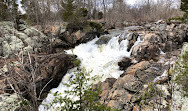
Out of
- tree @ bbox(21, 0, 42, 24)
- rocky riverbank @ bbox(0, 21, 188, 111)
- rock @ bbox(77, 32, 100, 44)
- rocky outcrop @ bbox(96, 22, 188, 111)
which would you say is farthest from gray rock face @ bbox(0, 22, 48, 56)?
rocky outcrop @ bbox(96, 22, 188, 111)

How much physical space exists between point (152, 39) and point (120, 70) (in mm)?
4837

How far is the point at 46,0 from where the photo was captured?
22.8m

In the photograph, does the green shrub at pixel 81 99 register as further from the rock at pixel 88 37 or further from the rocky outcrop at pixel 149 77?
the rock at pixel 88 37

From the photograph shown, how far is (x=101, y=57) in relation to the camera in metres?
11.5

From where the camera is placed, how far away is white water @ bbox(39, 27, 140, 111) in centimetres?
887

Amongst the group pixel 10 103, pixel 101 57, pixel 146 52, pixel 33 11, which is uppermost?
pixel 33 11

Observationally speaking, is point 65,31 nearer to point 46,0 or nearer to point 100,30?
point 100,30

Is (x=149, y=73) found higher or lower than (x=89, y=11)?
lower

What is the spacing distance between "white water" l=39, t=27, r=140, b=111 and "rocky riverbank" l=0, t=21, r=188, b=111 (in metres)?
0.59

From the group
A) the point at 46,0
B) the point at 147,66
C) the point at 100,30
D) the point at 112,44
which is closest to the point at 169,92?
the point at 147,66

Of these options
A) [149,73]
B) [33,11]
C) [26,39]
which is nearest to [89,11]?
[33,11]

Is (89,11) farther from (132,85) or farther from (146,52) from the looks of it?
(132,85)

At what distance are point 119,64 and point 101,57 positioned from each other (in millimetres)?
2708

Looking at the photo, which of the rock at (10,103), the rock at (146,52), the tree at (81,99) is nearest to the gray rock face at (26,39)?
the rock at (10,103)
